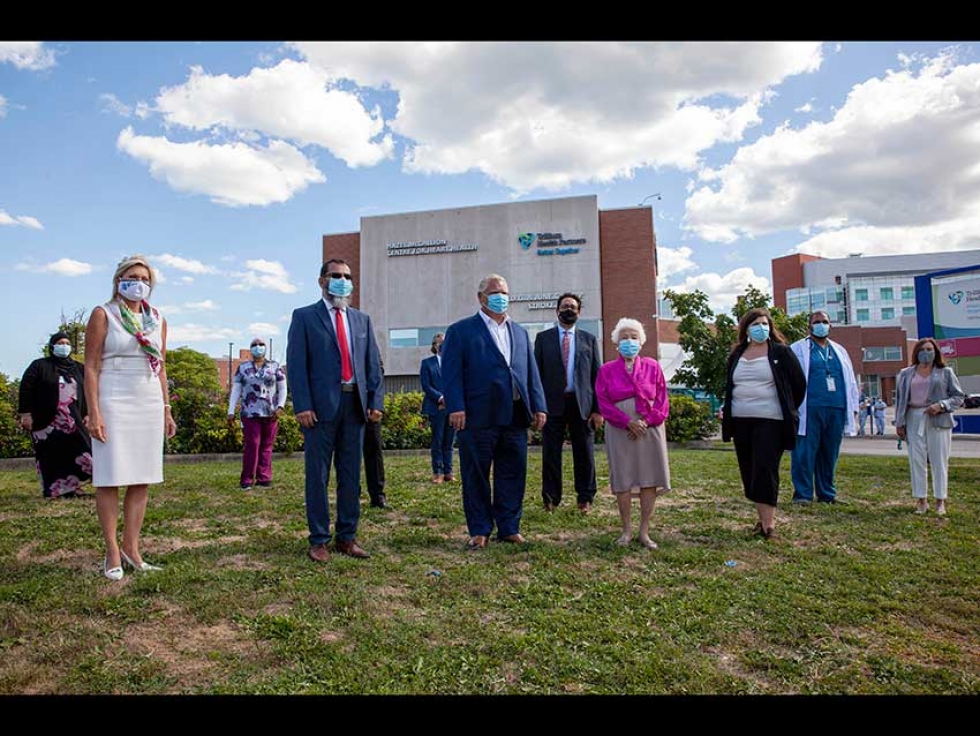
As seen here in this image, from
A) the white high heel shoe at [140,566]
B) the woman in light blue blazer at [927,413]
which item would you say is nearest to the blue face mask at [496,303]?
the white high heel shoe at [140,566]

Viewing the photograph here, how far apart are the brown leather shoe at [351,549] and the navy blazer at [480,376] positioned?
4.18 feet

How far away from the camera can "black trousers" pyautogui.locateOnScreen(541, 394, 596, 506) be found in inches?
265

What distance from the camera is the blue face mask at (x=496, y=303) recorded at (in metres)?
5.46

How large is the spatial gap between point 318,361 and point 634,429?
100 inches

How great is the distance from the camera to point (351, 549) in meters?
4.77

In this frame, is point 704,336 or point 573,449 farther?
point 704,336

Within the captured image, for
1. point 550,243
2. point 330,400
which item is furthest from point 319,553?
point 550,243

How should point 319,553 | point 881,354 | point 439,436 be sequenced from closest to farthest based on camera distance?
1. point 319,553
2. point 439,436
3. point 881,354

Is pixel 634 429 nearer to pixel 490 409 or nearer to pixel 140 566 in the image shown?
pixel 490 409

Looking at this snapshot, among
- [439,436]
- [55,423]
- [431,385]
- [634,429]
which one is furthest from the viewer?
[431,385]

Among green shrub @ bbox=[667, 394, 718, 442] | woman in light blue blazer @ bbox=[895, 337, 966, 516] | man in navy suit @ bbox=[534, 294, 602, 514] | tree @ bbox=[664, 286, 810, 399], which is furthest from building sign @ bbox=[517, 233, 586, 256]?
man in navy suit @ bbox=[534, 294, 602, 514]

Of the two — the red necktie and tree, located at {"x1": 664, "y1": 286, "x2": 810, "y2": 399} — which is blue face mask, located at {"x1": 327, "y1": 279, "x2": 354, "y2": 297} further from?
tree, located at {"x1": 664, "y1": 286, "x2": 810, "y2": 399}
